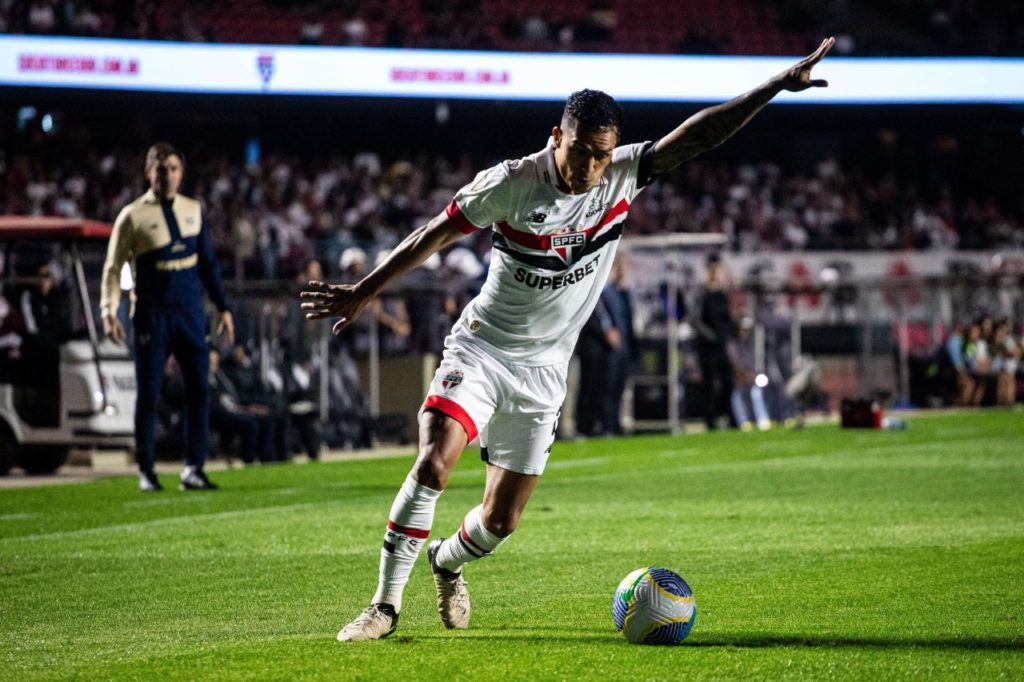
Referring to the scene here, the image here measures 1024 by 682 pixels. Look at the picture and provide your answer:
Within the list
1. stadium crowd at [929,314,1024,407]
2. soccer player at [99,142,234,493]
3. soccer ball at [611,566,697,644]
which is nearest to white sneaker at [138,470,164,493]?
soccer player at [99,142,234,493]

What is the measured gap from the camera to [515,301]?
247 inches

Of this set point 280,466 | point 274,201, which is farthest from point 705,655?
point 274,201

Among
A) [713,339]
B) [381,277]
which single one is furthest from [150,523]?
[713,339]

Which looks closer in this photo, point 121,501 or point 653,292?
point 121,501

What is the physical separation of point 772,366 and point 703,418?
1941 mm

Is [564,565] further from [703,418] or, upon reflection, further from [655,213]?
[655,213]

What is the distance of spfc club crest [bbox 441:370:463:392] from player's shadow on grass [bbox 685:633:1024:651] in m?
1.36

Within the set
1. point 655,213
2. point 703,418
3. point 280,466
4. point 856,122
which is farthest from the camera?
point 856,122

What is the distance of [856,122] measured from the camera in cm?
3881

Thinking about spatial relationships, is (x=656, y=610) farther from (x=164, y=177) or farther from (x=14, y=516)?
(x=164, y=177)

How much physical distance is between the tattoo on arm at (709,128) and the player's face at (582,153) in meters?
A: 0.26

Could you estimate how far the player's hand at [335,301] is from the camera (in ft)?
19.4

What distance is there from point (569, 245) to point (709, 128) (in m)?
0.74

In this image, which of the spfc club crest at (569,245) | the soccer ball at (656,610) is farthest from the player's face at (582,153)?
the soccer ball at (656,610)
